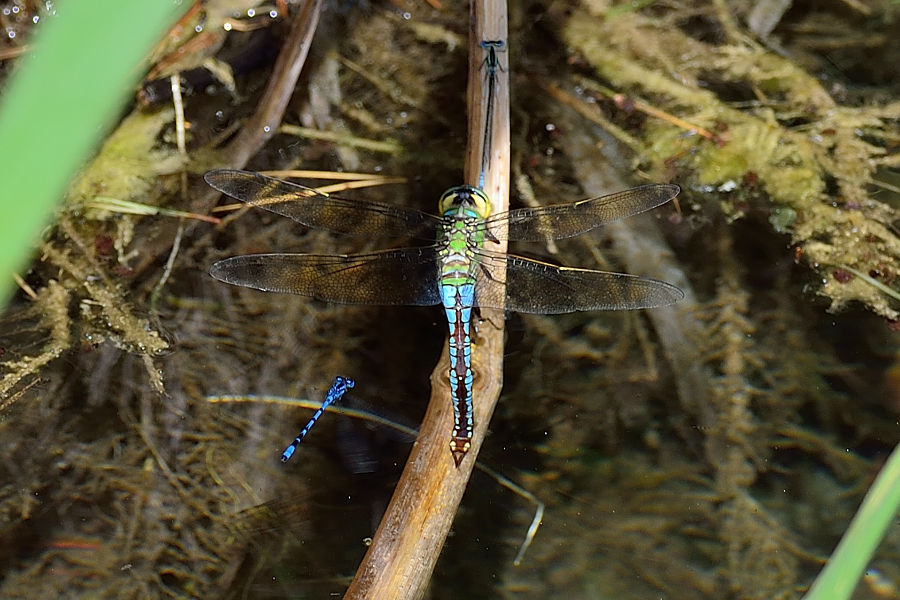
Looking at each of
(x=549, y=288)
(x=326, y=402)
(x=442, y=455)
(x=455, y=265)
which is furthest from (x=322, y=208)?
(x=442, y=455)

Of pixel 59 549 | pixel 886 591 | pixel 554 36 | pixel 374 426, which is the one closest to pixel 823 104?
pixel 554 36

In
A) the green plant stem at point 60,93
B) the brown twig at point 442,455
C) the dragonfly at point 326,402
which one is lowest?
the dragonfly at point 326,402

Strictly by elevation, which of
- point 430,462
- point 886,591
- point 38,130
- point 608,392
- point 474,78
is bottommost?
point 886,591

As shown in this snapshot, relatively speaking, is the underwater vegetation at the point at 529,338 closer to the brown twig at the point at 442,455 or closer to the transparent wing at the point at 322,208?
the brown twig at the point at 442,455

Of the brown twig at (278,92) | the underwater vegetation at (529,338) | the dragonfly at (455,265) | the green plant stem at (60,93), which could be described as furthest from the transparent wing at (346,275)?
the green plant stem at (60,93)

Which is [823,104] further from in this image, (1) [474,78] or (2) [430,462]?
(2) [430,462]

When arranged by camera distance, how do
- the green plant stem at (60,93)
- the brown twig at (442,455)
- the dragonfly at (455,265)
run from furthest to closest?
the dragonfly at (455,265), the brown twig at (442,455), the green plant stem at (60,93)

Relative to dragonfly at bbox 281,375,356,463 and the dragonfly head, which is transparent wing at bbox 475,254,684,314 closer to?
the dragonfly head

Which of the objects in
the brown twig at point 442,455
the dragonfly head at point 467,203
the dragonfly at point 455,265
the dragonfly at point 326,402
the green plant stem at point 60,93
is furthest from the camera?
the dragonfly at point 326,402
